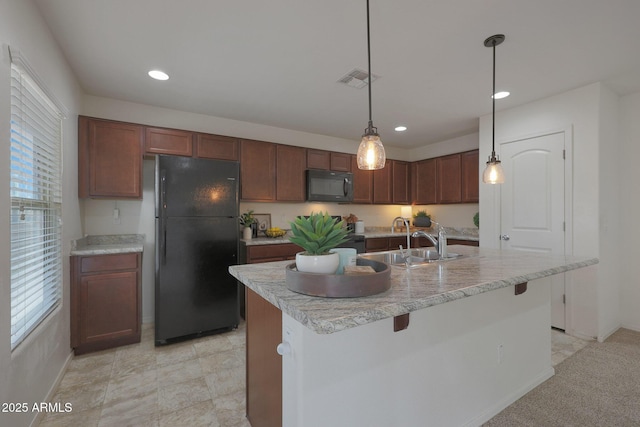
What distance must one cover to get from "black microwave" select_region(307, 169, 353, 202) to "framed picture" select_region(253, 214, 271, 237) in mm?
622

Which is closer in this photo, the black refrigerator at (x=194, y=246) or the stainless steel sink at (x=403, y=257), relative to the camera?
the stainless steel sink at (x=403, y=257)

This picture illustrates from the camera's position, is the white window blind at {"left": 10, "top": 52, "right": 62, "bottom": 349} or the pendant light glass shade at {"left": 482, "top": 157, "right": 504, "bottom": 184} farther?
the pendant light glass shade at {"left": 482, "top": 157, "right": 504, "bottom": 184}

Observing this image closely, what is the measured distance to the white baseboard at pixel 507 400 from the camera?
171 centimetres

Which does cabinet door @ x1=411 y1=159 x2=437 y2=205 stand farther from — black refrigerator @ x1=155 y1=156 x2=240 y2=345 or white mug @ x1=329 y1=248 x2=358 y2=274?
white mug @ x1=329 y1=248 x2=358 y2=274

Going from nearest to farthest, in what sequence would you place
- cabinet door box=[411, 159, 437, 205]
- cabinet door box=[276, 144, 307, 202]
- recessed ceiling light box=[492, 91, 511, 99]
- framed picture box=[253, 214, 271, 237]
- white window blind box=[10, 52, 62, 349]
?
1. white window blind box=[10, 52, 62, 349]
2. recessed ceiling light box=[492, 91, 511, 99]
3. cabinet door box=[276, 144, 307, 202]
4. framed picture box=[253, 214, 271, 237]
5. cabinet door box=[411, 159, 437, 205]

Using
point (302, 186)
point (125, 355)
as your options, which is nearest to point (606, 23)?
point (302, 186)

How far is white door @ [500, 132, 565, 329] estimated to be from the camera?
3.01 m

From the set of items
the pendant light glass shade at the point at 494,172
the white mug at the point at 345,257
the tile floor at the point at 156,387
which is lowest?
the tile floor at the point at 156,387

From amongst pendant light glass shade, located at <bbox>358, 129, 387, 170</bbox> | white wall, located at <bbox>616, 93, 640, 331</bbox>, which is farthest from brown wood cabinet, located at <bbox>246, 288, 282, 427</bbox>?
white wall, located at <bbox>616, 93, 640, 331</bbox>

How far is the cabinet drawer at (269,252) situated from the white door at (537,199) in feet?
8.17

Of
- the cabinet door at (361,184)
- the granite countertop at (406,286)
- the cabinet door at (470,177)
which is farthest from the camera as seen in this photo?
the cabinet door at (361,184)

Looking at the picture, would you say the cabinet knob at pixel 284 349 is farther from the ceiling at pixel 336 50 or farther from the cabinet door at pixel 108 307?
the cabinet door at pixel 108 307

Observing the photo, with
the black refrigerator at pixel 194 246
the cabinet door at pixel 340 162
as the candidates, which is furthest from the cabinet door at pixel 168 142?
the cabinet door at pixel 340 162

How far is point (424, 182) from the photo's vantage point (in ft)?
15.9
